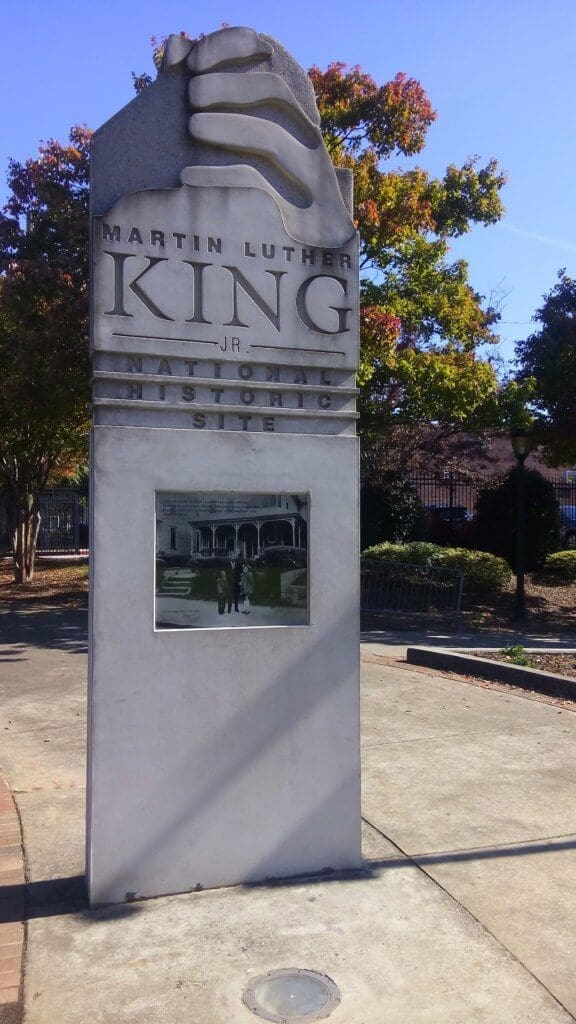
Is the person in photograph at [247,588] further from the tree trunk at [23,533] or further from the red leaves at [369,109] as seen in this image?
the tree trunk at [23,533]

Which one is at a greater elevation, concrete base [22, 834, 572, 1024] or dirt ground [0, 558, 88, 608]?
dirt ground [0, 558, 88, 608]

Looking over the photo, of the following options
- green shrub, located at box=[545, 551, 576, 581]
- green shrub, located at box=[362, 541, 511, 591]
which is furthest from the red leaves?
green shrub, located at box=[545, 551, 576, 581]

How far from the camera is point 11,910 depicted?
4.24 metres

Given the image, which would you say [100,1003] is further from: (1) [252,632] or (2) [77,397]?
(2) [77,397]

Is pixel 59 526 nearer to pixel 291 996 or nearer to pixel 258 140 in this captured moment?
pixel 258 140

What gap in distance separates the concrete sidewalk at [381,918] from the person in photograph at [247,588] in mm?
1381

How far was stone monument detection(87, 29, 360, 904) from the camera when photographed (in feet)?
14.2

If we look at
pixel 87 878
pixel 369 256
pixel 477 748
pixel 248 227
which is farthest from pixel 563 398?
pixel 87 878

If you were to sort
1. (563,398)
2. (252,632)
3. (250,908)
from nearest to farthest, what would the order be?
(250,908) < (252,632) < (563,398)

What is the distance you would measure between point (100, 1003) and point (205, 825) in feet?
3.58

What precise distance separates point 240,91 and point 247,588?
8.36ft

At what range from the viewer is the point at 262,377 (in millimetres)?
4660

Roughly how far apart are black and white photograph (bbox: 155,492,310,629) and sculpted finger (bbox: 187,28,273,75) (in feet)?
7.16

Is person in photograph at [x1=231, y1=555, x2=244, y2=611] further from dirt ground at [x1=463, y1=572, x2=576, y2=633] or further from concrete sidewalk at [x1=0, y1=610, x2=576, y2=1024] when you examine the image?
dirt ground at [x1=463, y1=572, x2=576, y2=633]
